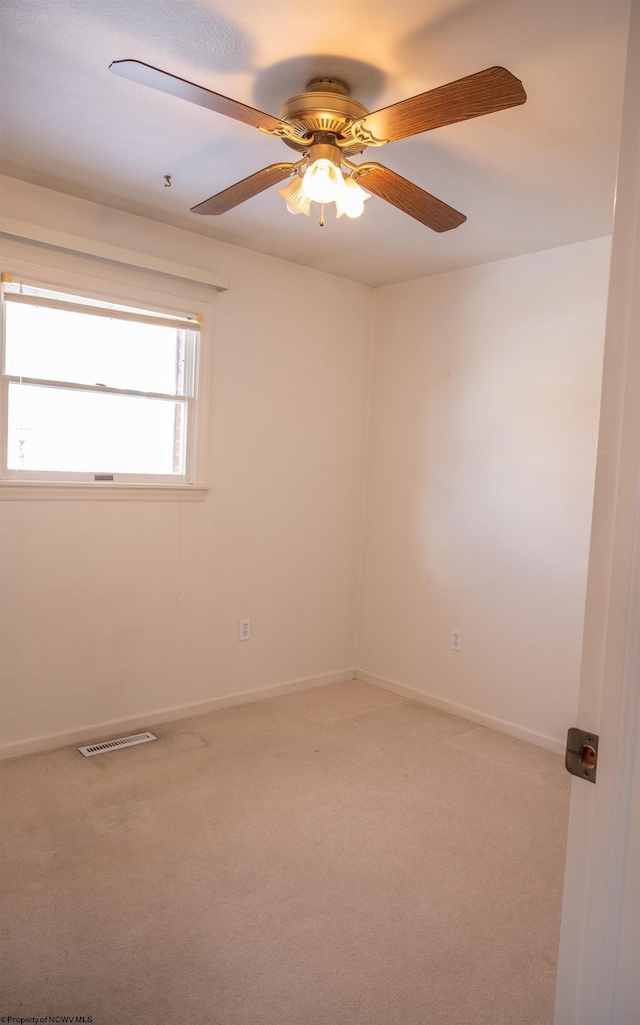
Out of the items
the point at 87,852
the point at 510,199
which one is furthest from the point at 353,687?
the point at 510,199

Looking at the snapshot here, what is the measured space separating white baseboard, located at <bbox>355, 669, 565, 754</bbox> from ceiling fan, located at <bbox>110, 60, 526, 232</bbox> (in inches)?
97.5

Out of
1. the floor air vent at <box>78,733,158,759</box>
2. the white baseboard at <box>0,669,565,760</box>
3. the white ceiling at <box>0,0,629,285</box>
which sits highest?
the white ceiling at <box>0,0,629,285</box>

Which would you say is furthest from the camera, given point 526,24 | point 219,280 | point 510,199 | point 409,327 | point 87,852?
point 409,327

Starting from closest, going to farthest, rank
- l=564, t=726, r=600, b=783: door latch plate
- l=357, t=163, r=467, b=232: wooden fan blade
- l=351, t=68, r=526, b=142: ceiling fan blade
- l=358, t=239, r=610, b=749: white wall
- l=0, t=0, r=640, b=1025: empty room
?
l=564, t=726, r=600, b=783: door latch plate, l=351, t=68, r=526, b=142: ceiling fan blade, l=0, t=0, r=640, b=1025: empty room, l=357, t=163, r=467, b=232: wooden fan blade, l=358, t=239, r=610, b=749: white wall

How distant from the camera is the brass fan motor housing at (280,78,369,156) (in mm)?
1875

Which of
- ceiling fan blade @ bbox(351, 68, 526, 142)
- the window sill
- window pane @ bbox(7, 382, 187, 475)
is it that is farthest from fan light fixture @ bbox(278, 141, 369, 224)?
the window sill

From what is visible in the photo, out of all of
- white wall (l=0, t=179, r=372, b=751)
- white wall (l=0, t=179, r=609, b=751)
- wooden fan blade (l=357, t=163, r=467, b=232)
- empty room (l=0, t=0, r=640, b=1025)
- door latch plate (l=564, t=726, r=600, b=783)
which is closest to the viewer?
door latch plate (l=564, t=726, r=600, b=783)

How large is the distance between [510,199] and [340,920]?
270 centimetres

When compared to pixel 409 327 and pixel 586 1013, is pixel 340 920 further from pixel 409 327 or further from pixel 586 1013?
pixel 409 327

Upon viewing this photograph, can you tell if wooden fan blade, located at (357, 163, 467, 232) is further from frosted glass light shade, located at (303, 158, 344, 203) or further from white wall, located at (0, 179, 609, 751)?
white wall, located at (0, 179, 609, 751)

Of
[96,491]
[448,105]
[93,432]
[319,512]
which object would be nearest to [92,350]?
[93,432]

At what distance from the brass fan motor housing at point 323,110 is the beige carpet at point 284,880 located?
230 centimetres

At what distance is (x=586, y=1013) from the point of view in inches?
34.8

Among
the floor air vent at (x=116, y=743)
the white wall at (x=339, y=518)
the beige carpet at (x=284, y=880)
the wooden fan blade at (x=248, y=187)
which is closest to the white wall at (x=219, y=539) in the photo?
the white wall at (x=339, y=518)
